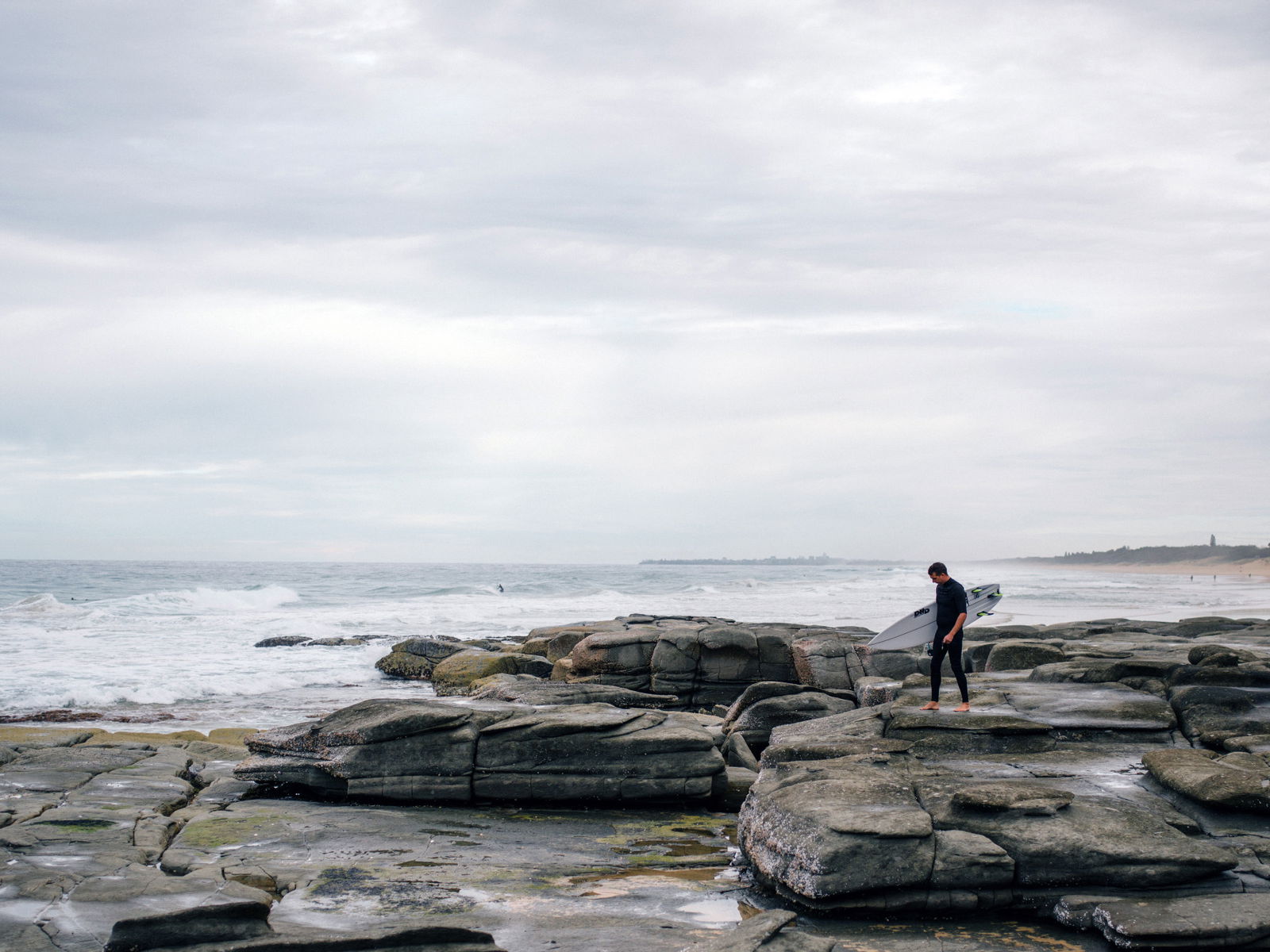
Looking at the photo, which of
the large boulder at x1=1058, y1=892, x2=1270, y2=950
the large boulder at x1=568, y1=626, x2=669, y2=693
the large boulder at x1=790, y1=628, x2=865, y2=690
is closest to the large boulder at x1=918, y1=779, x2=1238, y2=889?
the large boulder at x1=1058, y1=892, x2=1270, y2=950

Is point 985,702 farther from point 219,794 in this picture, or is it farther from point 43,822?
point 43,822

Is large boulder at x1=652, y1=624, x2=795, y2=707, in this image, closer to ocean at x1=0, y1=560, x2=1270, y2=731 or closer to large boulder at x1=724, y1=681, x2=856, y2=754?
large boulder at x1=724, y1=681, x2=856, y2=754

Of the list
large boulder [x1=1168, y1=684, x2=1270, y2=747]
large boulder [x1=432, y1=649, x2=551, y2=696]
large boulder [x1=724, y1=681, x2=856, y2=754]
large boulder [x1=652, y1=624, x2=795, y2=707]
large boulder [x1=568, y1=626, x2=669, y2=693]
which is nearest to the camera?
large boulder [x1=1168, y1=684, x2=1270, y2=747]

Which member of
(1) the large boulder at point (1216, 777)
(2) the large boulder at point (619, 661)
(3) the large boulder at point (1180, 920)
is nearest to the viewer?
(3) the large boulder at point (1180, 920)

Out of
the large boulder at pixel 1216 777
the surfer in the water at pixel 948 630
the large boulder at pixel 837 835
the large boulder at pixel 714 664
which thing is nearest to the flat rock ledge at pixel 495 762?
the large boulder at pixel 837 835

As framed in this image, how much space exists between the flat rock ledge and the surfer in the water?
9.74 ft

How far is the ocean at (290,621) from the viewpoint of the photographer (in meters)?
20.4

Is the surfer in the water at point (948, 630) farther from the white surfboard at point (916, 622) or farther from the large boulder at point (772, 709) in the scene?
the white surfboard at point (916, 622)

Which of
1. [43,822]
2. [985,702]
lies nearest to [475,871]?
[43,822]

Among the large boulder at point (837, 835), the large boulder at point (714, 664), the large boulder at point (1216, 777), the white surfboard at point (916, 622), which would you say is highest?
the white surfboard at point (916, 622)

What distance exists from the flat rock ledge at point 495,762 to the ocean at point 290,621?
734cm

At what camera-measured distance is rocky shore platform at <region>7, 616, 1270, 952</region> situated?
629 cm

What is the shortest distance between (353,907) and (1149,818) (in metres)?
6.29

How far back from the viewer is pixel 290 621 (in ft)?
134
